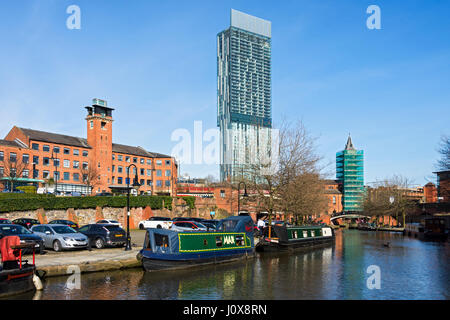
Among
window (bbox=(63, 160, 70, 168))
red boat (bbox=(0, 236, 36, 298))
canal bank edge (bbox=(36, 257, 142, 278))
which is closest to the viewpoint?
red boat (bbox=(0, 236, 36, 298))

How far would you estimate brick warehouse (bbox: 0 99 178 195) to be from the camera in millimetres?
68562

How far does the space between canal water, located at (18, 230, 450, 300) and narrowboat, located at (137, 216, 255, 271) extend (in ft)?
1.73

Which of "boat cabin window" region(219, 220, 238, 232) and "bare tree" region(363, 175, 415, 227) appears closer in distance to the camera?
"boat cabin window" region(219, 220, 238, 232)

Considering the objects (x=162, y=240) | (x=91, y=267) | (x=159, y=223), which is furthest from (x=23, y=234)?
(x=159, y=223)

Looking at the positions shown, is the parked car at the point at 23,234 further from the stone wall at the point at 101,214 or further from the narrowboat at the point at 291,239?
the stone wall at the point at 101,214

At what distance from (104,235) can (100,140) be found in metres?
59.2

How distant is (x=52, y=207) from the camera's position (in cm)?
4456

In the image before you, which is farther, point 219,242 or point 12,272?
point 219,242

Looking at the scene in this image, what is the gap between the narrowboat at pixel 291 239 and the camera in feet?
99.9

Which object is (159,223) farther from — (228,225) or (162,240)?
(162,240)

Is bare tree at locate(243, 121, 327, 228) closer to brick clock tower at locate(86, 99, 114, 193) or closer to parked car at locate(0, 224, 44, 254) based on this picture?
parked car at locate(0, 224, 44, 254)

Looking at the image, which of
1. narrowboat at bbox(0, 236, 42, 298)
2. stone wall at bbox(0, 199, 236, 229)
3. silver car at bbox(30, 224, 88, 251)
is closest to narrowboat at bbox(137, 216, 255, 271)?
silver car at bbox(30, 224, 88, 251)

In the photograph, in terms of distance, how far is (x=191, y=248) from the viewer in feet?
71.1
